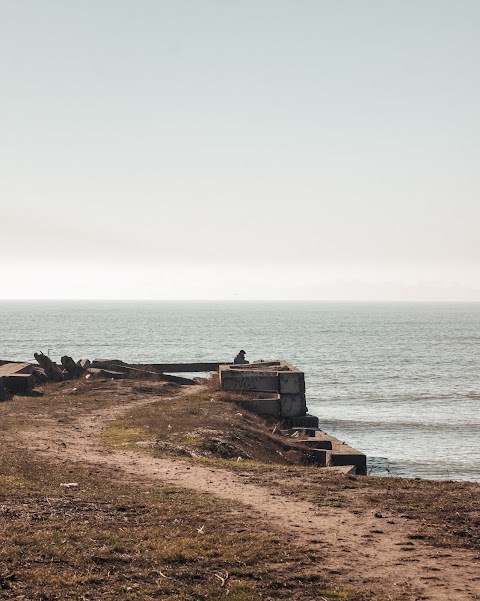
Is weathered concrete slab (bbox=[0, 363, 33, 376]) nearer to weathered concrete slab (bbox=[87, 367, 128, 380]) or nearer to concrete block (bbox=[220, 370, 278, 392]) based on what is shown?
weathered concrete slab (bbox=[87, 367, 128, 380])

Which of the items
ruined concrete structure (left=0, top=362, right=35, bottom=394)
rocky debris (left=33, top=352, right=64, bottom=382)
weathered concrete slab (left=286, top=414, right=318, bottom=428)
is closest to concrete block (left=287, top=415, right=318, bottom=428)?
weathered concrete slab (left=286, top=414, right=318, bottom=428)

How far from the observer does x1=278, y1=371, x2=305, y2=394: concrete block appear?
30188 mm

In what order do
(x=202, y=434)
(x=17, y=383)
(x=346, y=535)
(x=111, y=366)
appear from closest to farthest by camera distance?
(x=346, y=535)
(x=202, y=434)
(x=17, y=383)
(x=111, y=366)

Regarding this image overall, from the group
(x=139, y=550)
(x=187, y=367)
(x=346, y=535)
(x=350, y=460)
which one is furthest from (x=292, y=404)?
(x=139, y=550)

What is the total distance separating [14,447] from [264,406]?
12967 mm

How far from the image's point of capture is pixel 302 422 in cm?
2928

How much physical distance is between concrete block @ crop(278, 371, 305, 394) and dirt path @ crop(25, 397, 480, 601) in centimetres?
1311

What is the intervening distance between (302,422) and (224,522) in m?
18.1

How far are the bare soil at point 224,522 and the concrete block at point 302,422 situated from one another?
841 centimetres

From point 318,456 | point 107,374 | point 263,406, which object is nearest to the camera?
point 318,456

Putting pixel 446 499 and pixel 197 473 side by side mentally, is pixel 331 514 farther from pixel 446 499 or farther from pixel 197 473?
pixel 197 473

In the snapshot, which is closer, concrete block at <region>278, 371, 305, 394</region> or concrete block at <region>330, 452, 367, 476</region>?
concrete block at <region>330, 452, 367, 476</region>

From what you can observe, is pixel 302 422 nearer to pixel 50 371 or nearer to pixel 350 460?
pixel 350 460

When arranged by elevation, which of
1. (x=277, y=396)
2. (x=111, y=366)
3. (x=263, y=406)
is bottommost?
(x=263, y=406)
